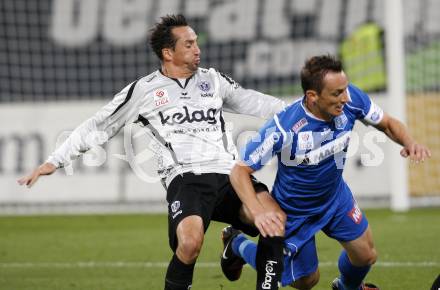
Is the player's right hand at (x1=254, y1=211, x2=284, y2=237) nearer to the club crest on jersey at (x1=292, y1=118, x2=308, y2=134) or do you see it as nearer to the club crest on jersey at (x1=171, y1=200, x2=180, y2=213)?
the club crest on jersey at (x1=292, y1=118, x2=308, y2=134)

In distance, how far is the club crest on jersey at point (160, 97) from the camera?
6.81m

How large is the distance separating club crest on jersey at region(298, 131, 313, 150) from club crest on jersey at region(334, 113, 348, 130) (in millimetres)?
175

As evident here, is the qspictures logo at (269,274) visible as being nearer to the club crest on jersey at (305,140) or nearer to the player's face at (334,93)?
the club crest on jersey at (305,140)

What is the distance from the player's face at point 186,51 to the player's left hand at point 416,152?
176 cm

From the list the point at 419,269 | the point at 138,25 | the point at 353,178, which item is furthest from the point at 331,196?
the point at 138,25

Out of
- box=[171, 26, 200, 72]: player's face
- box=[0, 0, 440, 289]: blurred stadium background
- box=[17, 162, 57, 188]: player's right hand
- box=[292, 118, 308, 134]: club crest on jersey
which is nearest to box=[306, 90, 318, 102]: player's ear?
box=[292, 118, 308, 134]: club crest on jersey

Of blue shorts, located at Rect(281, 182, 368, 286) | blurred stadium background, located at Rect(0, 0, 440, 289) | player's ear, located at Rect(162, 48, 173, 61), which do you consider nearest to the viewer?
blue shorts, located at Rect(281, 182, 368, 286)

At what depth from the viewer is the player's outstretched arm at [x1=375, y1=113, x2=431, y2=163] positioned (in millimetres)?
5832

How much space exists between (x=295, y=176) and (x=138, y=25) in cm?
1245

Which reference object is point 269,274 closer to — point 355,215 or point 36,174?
point 355,215

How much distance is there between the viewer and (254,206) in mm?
5824

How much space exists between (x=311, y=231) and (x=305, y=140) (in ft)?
2.02

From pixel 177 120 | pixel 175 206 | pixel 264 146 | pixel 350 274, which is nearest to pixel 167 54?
pixel 177 120

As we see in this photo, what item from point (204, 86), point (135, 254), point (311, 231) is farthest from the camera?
point (135, 254)
